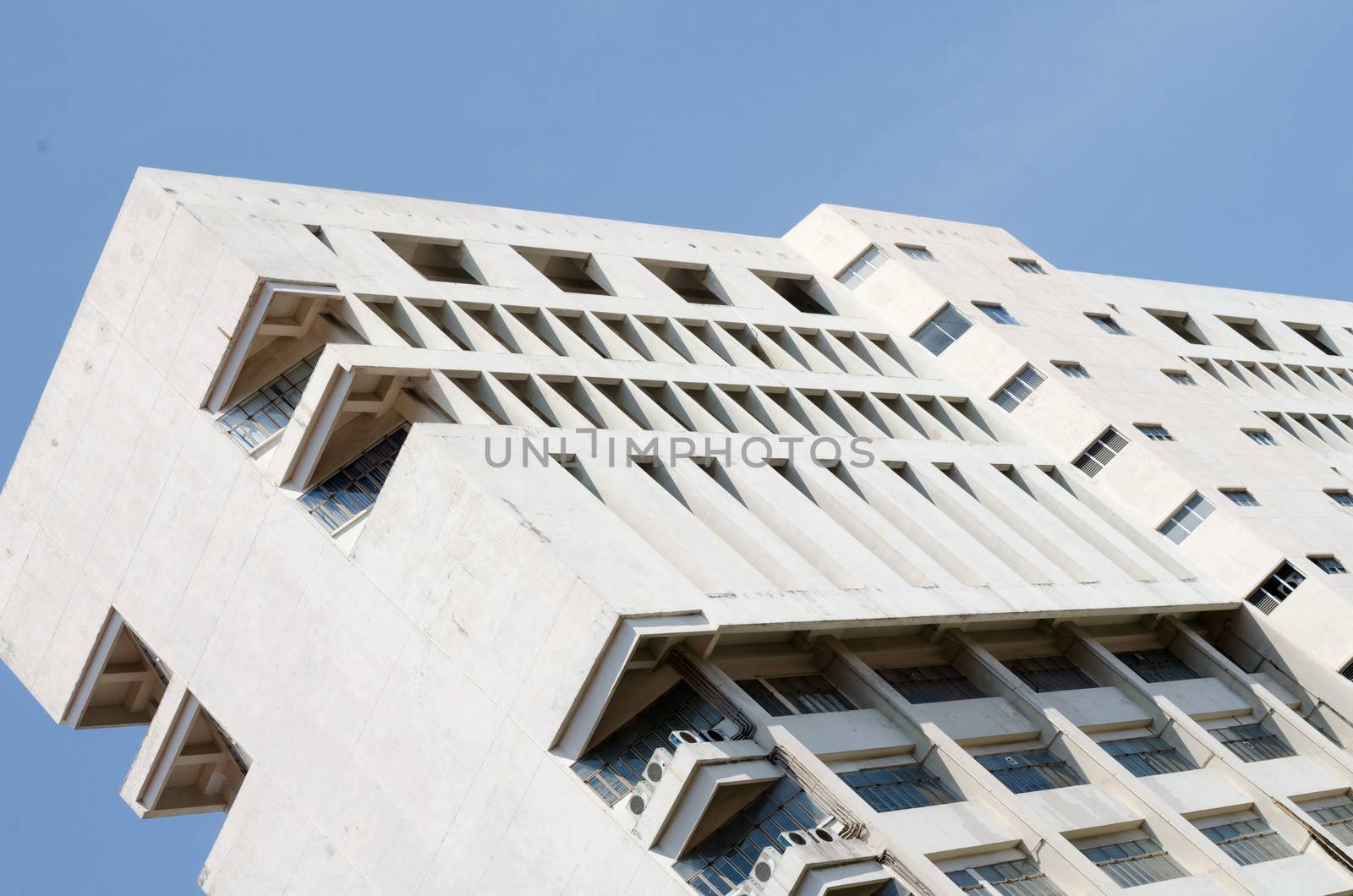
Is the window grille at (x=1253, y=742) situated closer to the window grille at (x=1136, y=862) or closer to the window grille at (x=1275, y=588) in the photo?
the window grille at (x=1275, y=588)

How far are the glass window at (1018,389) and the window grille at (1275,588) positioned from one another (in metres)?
10.1

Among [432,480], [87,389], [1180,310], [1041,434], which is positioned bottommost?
[432,480]

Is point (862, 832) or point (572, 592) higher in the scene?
point (572, 592)

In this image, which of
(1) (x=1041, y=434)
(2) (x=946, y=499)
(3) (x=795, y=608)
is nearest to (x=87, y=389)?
(3) (x=795, y=608)

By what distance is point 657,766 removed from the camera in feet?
123

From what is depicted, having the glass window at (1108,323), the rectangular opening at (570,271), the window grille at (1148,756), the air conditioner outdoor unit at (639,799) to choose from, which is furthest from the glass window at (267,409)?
the glass window at (1108,323)

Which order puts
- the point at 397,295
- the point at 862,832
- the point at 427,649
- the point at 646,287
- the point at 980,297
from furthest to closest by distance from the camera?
the point at 980,297, the point at 646,287, the point at 397,295, the point at 427,649, the point at 862,832

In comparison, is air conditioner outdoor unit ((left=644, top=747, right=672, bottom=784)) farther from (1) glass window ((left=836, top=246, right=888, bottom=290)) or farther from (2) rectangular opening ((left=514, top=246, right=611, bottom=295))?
(1) glass window ((left=836, top=246, right=888, bottom=290))

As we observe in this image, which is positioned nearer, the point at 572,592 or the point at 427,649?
the point at 572,592

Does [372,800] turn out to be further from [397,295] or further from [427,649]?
[397,295]

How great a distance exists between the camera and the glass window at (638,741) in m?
38.4

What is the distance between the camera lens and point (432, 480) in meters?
41.1

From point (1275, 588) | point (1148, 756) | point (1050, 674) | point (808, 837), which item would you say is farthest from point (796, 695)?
point (1275, 588)

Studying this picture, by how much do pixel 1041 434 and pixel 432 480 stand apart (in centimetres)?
2484
